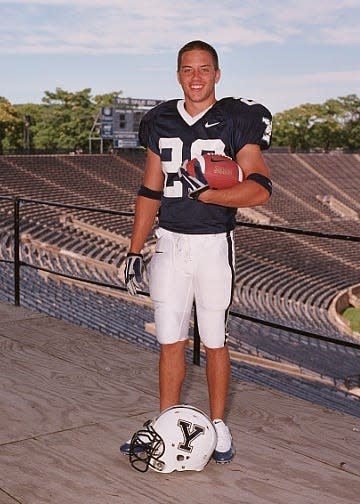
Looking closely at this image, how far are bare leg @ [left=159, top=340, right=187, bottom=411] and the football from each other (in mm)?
712

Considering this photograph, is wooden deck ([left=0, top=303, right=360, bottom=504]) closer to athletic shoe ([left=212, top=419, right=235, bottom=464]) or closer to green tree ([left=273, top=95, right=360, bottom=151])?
athletic shoe ([left=212, top=419, right=235, bottom=464])

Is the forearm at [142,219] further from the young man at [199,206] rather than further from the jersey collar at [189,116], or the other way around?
the jersey collar at [189,116]

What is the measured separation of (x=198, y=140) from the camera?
268 centimetres

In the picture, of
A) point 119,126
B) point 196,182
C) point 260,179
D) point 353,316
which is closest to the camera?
point 196,182

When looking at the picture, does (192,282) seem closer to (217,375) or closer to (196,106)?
(217,375)

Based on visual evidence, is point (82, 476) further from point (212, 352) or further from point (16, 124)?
point (16, 124)

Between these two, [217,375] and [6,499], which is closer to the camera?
[6,499]

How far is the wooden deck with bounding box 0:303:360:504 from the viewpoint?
264 centimetres

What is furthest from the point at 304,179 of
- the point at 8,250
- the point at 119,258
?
the point at 8,250

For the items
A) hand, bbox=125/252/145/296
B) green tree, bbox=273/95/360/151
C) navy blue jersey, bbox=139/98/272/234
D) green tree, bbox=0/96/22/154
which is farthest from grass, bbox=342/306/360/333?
green tree, bbox=273/95/360/151

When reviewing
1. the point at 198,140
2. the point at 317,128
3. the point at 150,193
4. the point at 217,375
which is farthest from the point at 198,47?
the point at 317,128

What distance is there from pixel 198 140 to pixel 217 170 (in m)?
0.24

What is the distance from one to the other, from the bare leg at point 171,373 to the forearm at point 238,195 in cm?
65

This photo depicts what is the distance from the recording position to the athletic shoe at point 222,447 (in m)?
2.87
